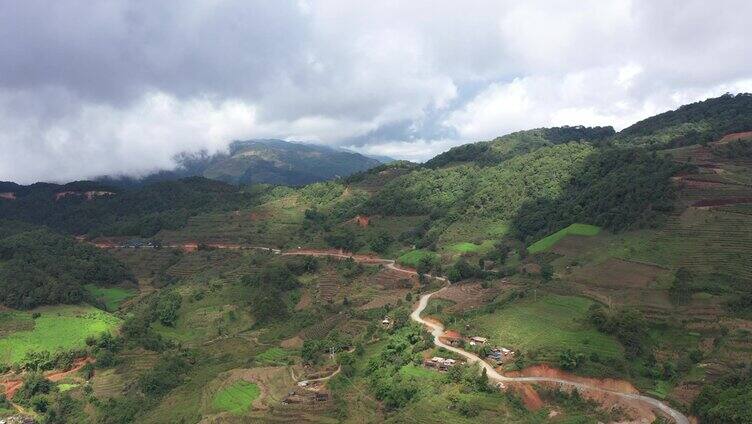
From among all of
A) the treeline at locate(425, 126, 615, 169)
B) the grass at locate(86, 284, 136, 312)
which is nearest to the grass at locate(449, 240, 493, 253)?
the treeline at locate(425, 126, 615, 169)

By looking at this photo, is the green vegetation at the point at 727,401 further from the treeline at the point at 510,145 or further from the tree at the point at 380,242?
the treeline at the point at 510,145

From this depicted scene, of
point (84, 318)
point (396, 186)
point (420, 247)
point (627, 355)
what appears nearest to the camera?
point (627, 355)

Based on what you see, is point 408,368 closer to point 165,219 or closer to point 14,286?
point 14,286

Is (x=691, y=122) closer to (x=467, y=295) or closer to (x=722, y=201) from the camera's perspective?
(x=722, y=201)

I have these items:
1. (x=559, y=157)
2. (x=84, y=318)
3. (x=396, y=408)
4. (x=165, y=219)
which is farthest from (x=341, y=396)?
(x=165, y=219)

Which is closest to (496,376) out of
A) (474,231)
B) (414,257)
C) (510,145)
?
(414,257)

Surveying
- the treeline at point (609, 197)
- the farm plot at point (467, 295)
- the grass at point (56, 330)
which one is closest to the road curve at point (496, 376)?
the farm plot at point (467, 295)
